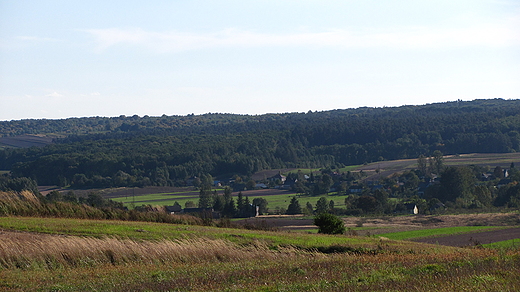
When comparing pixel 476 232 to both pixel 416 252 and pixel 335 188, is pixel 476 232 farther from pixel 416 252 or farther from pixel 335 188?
pixel 335 188

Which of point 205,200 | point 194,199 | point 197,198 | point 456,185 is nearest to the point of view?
point 205,200

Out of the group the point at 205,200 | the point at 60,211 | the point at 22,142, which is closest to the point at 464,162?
the point at 205,200

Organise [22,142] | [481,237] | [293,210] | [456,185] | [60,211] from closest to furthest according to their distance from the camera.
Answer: [60,211] < [481,237] < [293,210] < [456,185] < [22,142]

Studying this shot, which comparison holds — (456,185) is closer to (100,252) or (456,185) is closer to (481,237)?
(481,237)

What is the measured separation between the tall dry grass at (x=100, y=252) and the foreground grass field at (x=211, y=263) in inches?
A: 1.0

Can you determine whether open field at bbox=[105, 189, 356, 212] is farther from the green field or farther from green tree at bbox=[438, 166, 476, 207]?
green tree at bbox=[438, 166, 476, 207]

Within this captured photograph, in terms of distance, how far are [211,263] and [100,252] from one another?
2984 millimetres

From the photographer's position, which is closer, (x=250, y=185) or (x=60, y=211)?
(x=60, y=211)

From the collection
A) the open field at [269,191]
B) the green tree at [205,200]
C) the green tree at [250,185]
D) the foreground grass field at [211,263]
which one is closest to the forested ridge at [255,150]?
the open field at [269,191]

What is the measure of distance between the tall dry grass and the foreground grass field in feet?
0.09

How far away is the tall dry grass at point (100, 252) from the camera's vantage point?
47.9ft

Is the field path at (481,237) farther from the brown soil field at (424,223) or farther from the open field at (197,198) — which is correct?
the open field at (197,198)

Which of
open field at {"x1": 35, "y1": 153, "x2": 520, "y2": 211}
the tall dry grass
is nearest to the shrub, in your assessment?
the tall dry grass

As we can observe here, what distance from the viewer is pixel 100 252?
609 inches
